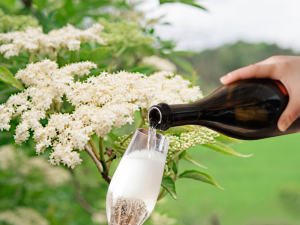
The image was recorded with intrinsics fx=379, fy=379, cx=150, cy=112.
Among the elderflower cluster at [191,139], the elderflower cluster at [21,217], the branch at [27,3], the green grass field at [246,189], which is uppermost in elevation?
the elderflower cluster at [191,139]

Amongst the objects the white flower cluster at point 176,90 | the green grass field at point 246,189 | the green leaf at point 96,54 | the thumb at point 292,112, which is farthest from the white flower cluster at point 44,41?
the green grass field at point 246,189

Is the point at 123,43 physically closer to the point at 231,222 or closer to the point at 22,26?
the point at 22,26

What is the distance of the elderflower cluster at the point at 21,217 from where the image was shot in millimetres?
1239

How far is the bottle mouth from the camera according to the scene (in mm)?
508

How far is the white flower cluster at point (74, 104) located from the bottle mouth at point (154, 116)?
0.02m

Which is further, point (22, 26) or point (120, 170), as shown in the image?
point (22, 26)

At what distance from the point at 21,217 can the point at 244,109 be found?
921 mm

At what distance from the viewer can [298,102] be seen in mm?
532

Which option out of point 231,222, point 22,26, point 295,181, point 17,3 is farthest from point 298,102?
point 295,181

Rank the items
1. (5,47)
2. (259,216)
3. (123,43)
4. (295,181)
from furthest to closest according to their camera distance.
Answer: (295,181) → (259,216) → (123,43) → (5,47)

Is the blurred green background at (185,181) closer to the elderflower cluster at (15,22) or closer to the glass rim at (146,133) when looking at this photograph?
the elderflower cluster at (15,22)

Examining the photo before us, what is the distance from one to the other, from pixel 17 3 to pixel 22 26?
383 mm

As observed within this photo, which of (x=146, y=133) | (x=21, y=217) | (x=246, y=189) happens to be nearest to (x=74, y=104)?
(x=146, y=133)

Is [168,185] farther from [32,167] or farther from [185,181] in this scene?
[185,181]
